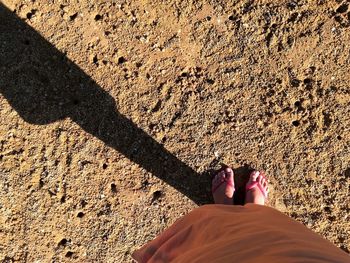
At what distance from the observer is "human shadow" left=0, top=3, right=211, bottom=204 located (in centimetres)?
234

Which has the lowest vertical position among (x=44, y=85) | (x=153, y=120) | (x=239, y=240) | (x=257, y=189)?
(x=239, y=240)

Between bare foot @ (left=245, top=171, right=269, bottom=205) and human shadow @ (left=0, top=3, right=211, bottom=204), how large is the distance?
0.22 meters

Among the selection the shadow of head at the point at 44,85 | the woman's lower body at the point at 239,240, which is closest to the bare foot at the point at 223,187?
the woman's lower body at the point at 239,240

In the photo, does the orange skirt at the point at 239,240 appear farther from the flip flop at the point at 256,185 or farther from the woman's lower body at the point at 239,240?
the flip flop at the point at 256,185

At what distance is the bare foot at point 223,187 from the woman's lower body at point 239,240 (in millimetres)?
283

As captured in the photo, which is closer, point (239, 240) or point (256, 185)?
point (239, 240)

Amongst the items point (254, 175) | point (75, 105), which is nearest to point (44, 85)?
point (75, 105)

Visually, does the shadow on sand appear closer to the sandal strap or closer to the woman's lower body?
the sandal strap

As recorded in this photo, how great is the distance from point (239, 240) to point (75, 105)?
119 centimetres

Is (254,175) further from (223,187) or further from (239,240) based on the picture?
(239,240)

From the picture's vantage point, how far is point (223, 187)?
2283mm

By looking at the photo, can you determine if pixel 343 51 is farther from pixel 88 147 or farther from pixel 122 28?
pixel 88 147

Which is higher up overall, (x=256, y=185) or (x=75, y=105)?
(x=75, y=105)

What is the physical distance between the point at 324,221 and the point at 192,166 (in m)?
0.71
